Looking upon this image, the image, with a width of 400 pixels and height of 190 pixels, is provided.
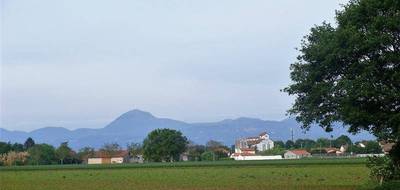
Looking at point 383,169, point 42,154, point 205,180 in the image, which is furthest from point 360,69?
point 42,154

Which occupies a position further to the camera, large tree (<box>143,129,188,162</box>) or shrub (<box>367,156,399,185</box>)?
large tree (<box>143,129,188,162</box>)

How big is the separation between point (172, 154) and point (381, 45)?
446 feet

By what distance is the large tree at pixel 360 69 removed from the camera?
28047 mm

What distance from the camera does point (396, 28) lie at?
27.9 m

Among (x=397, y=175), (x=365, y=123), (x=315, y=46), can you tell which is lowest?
(x=397, y=175)

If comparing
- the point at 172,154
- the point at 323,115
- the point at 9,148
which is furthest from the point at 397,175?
the point at 9,148

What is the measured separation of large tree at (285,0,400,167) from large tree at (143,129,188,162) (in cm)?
12711

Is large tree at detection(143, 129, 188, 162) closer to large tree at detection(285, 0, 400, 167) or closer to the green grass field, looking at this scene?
the green grass field

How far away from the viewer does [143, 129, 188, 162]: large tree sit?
158500 millimetres

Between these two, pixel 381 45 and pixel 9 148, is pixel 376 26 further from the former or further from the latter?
pixel 9 148

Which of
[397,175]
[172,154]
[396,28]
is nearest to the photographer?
[396,28]

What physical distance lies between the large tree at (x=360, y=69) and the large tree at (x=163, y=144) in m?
127

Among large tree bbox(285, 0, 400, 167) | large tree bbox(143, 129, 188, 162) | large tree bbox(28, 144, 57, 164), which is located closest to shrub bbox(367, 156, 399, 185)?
large tree bbox(285, 0, 400, 167)

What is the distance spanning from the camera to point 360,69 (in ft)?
96.4
